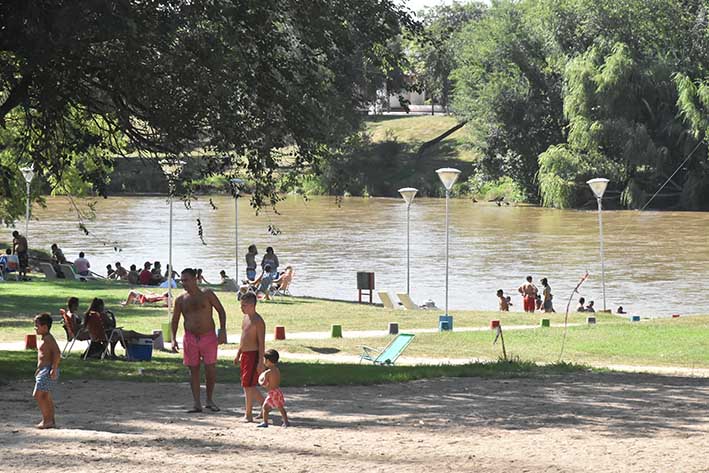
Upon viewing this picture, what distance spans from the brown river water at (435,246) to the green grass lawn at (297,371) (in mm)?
17532

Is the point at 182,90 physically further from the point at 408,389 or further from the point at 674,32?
the point at 674,32

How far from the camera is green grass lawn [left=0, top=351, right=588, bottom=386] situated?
1723 centimetres

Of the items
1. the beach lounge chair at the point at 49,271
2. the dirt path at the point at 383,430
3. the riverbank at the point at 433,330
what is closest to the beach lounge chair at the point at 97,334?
the dirt path at the point at 383,430

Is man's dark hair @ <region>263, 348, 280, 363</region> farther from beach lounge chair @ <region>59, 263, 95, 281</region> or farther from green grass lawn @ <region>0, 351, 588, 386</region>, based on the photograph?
beach lounge chair @ <region>59, 263, 95, 281</region>

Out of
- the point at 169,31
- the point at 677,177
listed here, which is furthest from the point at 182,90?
the point at 677,177

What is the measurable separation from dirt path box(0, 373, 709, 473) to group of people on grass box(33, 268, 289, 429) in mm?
280

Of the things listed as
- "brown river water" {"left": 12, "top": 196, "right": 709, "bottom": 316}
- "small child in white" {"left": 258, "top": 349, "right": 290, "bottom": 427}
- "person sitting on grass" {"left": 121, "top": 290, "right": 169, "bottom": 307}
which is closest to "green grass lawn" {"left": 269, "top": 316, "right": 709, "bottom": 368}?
"person sitting on grass" {"left": 121, "top": 290, "right": 169, "bottom": 307}

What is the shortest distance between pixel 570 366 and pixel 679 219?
174ft

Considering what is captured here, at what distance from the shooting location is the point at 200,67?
57.4 feet

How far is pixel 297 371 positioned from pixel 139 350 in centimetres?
321

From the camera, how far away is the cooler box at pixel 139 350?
20031 mm

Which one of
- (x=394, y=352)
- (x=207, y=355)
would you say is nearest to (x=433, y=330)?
(x=394, y=352)

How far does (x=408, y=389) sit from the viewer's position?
54.1 ft

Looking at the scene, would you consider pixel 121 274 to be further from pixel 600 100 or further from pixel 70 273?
pixel 600 100
